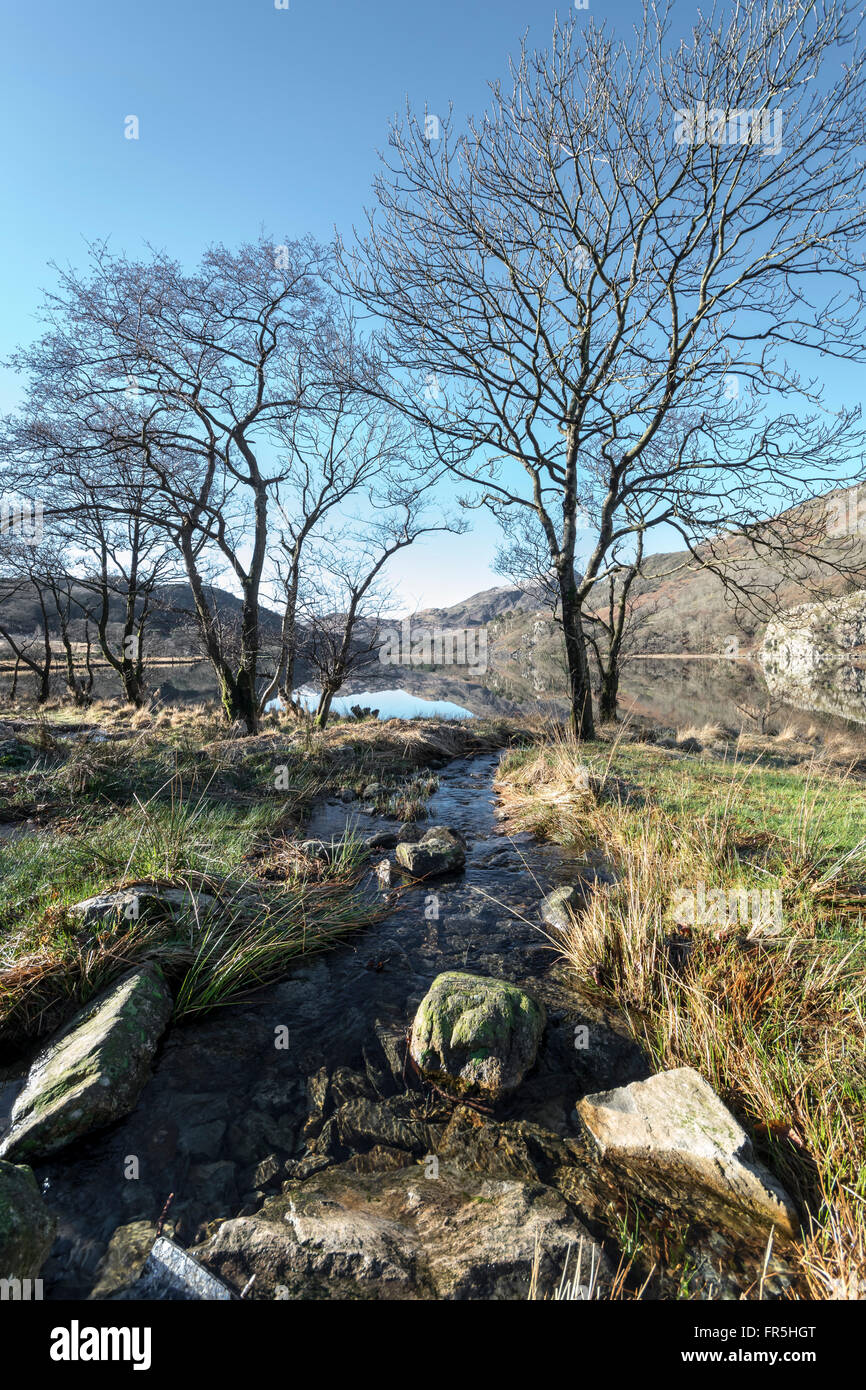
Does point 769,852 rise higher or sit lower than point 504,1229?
higher

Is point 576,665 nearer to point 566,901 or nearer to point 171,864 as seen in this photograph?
point 566,901

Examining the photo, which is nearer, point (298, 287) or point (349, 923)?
point (349, 923)

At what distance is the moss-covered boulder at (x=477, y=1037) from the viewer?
110 inches

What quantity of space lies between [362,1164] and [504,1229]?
713mm

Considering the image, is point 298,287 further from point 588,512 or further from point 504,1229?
point 504,1229

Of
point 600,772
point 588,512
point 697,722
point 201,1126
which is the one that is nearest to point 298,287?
point 588,512

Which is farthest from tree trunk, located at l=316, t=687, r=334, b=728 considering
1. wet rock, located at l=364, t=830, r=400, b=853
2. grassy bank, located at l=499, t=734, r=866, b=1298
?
grassy bank, located at l=499, t=734, r=866, b=1298

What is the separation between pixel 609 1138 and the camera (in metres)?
2.37

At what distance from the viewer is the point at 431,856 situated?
18.2ft

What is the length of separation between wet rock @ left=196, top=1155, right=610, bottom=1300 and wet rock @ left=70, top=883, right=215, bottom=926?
1.97m

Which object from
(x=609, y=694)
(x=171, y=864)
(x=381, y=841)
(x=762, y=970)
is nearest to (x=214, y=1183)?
(x=171, y=864)

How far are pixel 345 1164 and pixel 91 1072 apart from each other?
1290mm

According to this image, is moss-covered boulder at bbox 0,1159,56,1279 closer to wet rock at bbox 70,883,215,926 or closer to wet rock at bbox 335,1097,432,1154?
wet rock at bbox 335,1097,432,1154
